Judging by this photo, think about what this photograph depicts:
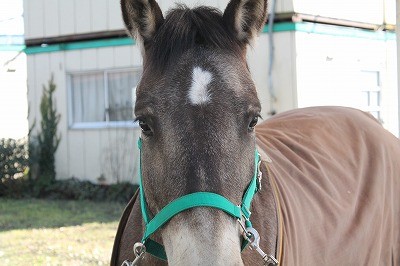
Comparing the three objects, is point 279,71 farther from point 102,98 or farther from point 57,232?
point 57,232

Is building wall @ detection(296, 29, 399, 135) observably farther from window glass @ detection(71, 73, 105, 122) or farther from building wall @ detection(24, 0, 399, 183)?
window glass @ detection(71, 73, 105, 122)

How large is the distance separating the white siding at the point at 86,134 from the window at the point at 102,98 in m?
0.17

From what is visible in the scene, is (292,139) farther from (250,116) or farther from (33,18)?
(33,18)

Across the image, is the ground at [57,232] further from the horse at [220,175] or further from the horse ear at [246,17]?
the horse ear at [246,17]

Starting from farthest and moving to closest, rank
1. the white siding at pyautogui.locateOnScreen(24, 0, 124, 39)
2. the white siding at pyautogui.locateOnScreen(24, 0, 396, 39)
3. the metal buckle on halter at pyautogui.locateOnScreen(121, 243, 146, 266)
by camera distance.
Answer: the white siding at pyautogui.locateOnScreen(24, 0, 124, 39) < the white siding at pyautogui.locateOnScreen(24, 0, 396, 39) < the metal buckle on halter at pyautogui.locateOnScreen(121, 243, 146, 266)

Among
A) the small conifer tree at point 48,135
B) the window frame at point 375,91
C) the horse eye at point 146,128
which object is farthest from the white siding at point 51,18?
the horse eye at point 146,128

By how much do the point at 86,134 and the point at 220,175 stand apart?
11.1 metres

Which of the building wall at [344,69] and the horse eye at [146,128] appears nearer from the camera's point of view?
the horse eye at [146,128]

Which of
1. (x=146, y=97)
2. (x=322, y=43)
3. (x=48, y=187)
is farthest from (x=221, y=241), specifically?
(x=48, y=187)

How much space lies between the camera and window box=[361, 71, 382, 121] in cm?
1280

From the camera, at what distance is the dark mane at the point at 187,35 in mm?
2668

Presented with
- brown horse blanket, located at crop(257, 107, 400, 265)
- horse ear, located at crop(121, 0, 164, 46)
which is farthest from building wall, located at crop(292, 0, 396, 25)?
horse ear, located at crop(121, 0, 164, 46)

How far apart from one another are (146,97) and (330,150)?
1.79m

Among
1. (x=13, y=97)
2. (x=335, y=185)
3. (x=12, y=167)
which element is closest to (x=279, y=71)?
(x=12, y=167)
